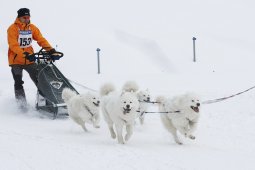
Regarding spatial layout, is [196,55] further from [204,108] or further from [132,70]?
[204,108]

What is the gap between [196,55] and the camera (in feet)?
51.9

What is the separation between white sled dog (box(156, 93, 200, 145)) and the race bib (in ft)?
11.4

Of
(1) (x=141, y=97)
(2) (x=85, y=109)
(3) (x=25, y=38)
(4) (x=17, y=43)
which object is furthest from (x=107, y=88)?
(3) (x=25, y=38)

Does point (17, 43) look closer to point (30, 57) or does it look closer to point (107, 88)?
point (30, 57)

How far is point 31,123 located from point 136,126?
1.76 meters

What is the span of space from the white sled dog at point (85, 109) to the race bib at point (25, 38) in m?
1.86

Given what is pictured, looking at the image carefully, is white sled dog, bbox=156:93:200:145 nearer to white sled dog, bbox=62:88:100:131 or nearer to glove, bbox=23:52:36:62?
white sled dog, bbox=62:88:100:131

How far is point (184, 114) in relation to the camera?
6.61 metres

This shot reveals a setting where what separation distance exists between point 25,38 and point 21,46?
6.5 inches

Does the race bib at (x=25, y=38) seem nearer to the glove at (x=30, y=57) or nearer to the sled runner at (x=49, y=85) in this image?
the sled runner at (x=49, y=85)

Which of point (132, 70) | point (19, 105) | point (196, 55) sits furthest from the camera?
point (196, 55)

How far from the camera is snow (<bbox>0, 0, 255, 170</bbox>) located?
18.6 feet

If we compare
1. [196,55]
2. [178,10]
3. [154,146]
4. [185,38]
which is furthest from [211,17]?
[154,146]

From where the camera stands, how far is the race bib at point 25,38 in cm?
902
